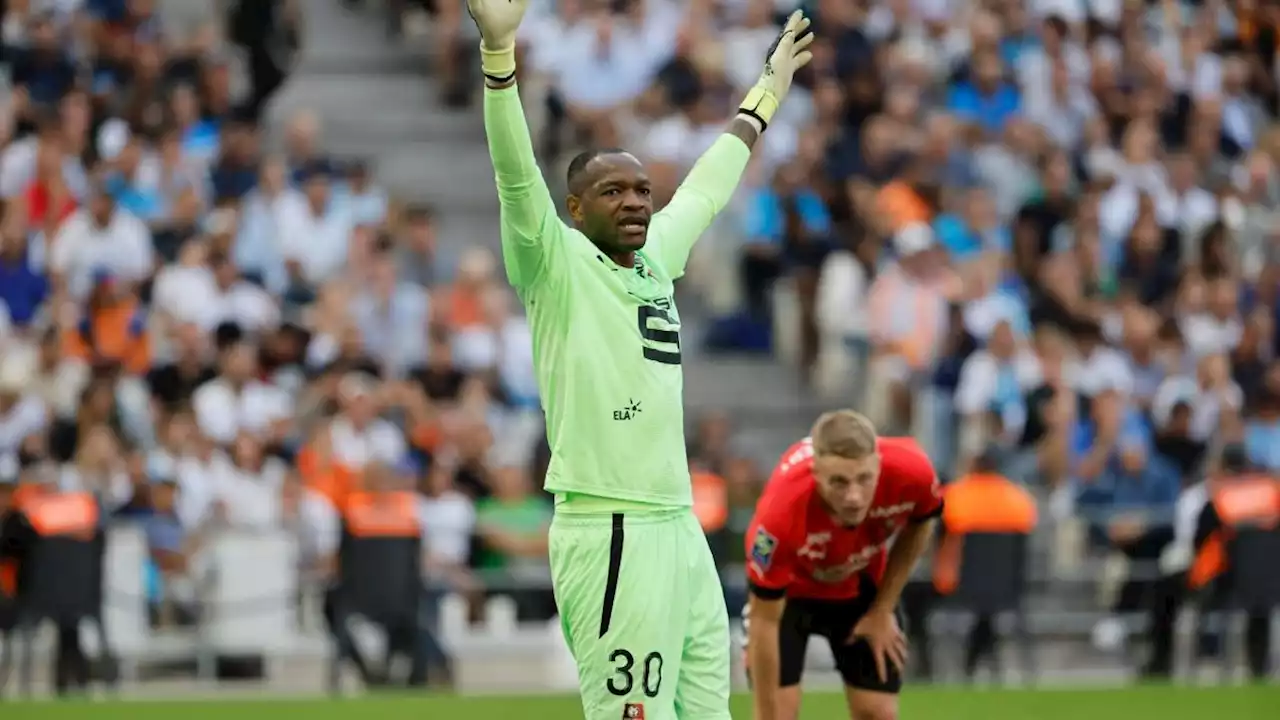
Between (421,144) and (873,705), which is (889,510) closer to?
(873,705)

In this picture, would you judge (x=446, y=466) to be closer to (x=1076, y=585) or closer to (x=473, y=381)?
(x=473, y=381)

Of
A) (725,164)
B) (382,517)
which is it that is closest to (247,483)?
(382,517)

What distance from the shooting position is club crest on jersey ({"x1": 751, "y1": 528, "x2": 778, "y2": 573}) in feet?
31.3

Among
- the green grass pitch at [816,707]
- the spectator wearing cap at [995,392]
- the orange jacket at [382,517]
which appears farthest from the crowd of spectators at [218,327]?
the spectator wearing cap at [995,392]

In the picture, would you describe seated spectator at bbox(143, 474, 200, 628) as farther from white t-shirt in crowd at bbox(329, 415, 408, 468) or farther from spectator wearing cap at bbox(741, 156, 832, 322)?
spectator wearing cap at bbox(741, 156, 832, 322)

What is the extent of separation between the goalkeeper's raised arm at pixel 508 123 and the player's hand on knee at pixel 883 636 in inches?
121

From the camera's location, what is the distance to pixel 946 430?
19.4 m

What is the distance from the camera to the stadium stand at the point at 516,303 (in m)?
17.6

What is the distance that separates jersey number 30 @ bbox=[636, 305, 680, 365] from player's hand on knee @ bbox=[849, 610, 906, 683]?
7.98 ft

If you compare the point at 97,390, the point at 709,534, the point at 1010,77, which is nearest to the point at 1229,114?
the point at 1010,77

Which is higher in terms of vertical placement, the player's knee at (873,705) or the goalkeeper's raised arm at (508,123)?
the goalkeeper's raised arm at (508,123)

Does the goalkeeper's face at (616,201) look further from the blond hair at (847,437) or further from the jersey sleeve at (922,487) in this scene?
the jersey sleeve at (922,487)

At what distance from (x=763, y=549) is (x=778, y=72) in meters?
1.87

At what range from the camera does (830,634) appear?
10.5m
